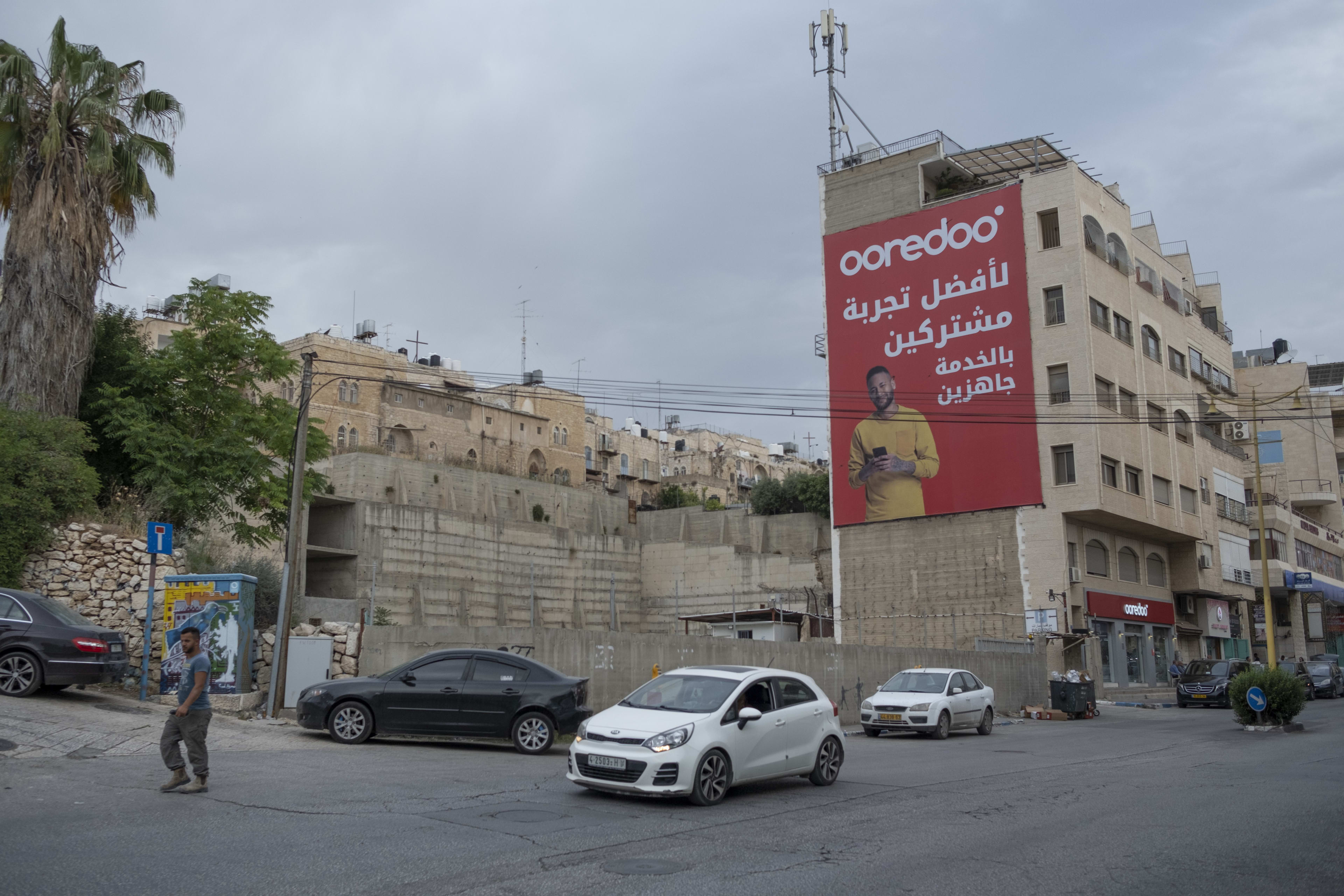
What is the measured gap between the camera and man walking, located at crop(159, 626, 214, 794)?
10812 mm

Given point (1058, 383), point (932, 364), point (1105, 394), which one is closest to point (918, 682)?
point (1058, 383)

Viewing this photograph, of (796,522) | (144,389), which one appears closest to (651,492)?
(796,522)

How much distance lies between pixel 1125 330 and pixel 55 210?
42941mm

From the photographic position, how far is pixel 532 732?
16.7m

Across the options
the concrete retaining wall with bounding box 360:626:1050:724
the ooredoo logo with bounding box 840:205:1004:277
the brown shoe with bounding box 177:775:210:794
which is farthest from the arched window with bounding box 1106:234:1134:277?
the brown shoe with bounding box 177:775:210:794

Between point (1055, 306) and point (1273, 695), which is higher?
point (1055, 306)

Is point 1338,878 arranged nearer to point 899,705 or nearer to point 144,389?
point 899,705

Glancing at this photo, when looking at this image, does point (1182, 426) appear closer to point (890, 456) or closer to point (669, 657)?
point (890, 456)

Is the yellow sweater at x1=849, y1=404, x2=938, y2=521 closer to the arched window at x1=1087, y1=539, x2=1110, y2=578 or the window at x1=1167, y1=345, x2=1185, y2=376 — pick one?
the arched window at x1=1087, y1=539, x2=1110, y2=578

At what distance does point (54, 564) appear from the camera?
21078 millimetres

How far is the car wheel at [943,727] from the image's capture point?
23.4 metres

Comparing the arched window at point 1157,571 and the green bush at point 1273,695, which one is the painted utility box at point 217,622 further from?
the arched window at point 1157,571

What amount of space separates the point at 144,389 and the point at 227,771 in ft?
58.1

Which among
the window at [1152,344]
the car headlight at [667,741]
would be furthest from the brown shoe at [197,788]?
→ the window at [1152,344]
